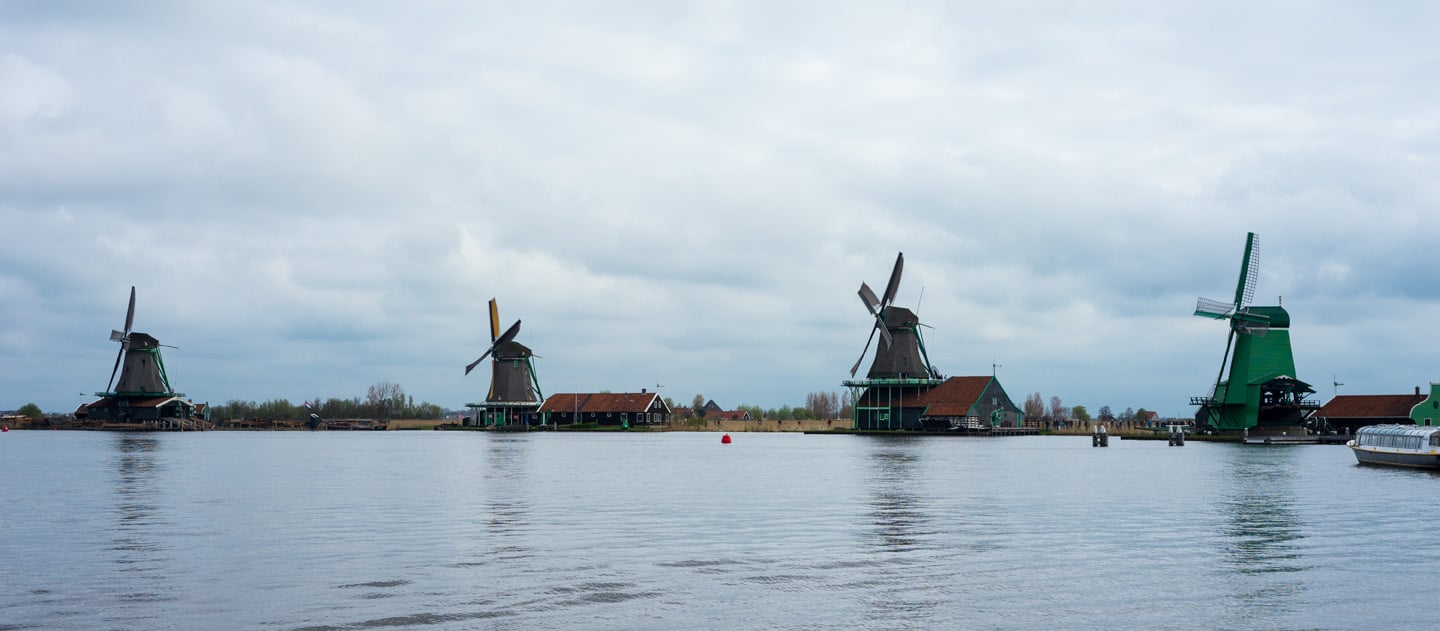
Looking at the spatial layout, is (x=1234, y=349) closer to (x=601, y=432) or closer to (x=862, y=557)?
(x=601, y=432)

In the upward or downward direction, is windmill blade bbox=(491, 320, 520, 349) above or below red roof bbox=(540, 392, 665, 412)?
above

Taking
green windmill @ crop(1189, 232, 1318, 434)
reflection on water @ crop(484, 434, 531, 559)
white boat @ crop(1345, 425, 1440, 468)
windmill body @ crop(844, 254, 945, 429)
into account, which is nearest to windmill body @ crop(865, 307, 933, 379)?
windmill body @ crop(844, 254, 945, 429)

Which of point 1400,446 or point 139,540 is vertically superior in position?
point 1400,446

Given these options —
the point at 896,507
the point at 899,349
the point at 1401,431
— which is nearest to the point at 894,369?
the point at 899,349

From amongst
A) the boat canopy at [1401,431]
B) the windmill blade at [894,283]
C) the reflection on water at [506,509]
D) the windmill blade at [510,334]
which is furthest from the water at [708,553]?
the windmill blade at [510,334]

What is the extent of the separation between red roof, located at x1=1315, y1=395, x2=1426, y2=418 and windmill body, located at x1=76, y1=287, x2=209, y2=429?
136 meters

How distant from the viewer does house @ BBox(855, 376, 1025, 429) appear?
125 m

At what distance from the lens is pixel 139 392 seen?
147 meters

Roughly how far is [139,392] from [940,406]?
99.7 meters

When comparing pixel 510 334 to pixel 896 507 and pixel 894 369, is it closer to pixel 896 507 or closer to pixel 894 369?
pixel 894 369

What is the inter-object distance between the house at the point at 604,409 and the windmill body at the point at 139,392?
47923mm

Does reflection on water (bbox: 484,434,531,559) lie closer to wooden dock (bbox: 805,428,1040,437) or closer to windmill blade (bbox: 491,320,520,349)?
wooden dock (bbox: 805,428,1040,437)

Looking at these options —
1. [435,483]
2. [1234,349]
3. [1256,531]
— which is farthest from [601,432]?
[1256,531]

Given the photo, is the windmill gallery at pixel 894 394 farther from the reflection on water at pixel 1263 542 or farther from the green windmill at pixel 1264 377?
the reflection on water at pixel 1263 542
